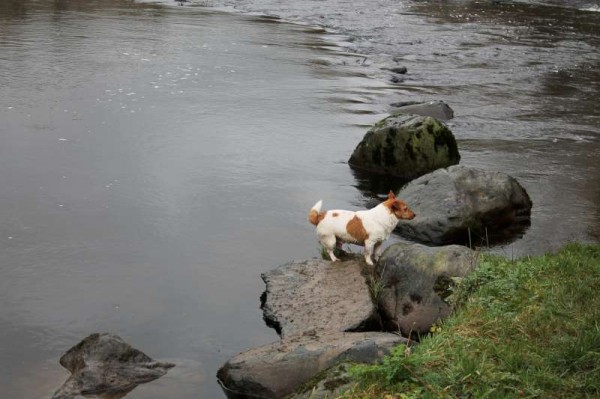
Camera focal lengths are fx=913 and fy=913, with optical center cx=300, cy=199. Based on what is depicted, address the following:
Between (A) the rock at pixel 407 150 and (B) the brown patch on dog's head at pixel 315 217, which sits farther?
(A) the rock at pixel 407 150

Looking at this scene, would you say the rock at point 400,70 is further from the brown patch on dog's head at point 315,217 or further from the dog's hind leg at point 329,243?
the dog's hind leg at point 329,243

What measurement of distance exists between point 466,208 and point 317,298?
3029 mm

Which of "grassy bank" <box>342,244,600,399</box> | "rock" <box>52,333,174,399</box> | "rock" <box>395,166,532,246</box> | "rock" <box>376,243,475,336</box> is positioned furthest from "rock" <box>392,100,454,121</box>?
"rock" <box>52,333,174,399</box>

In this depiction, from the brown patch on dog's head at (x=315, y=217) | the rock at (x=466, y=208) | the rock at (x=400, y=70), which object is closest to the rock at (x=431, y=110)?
the rock at (x=400, y=70)

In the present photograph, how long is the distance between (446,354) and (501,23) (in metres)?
23.6

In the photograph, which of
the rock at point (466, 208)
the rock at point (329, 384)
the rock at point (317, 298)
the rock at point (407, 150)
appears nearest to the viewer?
the rock at point (329, 384)

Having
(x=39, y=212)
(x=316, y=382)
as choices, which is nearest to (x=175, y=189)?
(x=39, y=212)

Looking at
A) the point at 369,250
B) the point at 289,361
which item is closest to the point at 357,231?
the point at 369,250

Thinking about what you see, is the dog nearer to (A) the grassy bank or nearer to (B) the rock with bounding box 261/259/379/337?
(B) the rock with bounding box 261/259/379/337

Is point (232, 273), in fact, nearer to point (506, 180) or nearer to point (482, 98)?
point (506, 180)

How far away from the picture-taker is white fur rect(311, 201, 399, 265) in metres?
10.0

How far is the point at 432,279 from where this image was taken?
29.2ft

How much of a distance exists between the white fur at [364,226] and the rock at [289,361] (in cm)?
213

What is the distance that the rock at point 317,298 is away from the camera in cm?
873
